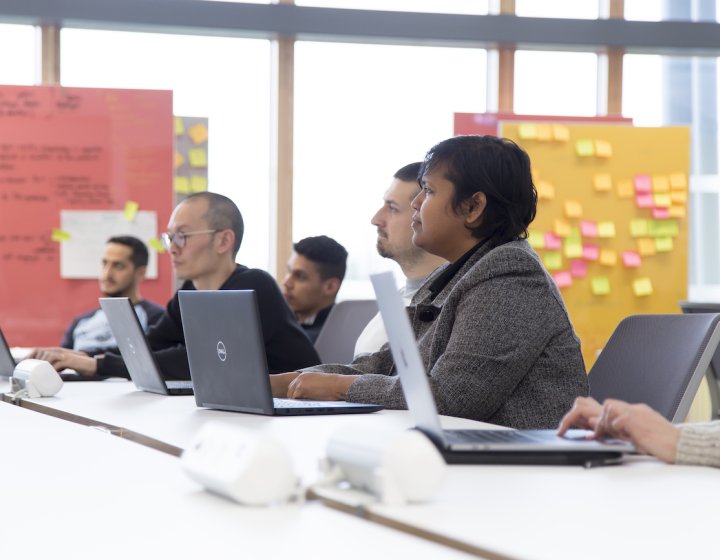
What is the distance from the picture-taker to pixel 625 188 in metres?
5.62

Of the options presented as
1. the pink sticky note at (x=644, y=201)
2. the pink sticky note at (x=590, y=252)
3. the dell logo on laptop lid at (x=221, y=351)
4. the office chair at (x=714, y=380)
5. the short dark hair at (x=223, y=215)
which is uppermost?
the pink sticky note at (x=644, y=201)

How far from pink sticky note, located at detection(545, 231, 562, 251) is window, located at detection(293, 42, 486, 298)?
890 mm

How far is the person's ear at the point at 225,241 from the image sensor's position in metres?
3.38

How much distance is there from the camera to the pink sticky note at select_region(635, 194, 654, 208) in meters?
5.63

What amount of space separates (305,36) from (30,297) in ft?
6.75

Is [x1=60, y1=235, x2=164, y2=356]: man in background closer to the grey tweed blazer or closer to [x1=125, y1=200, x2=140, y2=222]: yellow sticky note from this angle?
[x1=125, y1=200, x2=140, y2=222]: yellow sticky note

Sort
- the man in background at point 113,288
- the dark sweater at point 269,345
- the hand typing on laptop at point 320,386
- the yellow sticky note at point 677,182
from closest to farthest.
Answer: the hand typing on laptop at point 320,386, the dark sweater at point 269,345, the man in background at point 113,288, the yellow sticky note at point 677,182

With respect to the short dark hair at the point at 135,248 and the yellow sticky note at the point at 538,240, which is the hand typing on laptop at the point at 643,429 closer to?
the short dark hair at the point at 135,248

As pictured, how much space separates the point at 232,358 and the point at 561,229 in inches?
153

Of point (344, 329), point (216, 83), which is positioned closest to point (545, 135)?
point (216, 83)

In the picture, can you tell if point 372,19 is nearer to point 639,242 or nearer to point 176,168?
point 176,168

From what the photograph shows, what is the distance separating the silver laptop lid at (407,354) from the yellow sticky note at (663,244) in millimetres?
4472

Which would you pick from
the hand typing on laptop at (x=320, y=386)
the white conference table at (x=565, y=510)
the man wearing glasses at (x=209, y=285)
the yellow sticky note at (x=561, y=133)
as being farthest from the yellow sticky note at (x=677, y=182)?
the white conference table at (x=565, y=510)

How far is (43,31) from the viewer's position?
18.3ft
